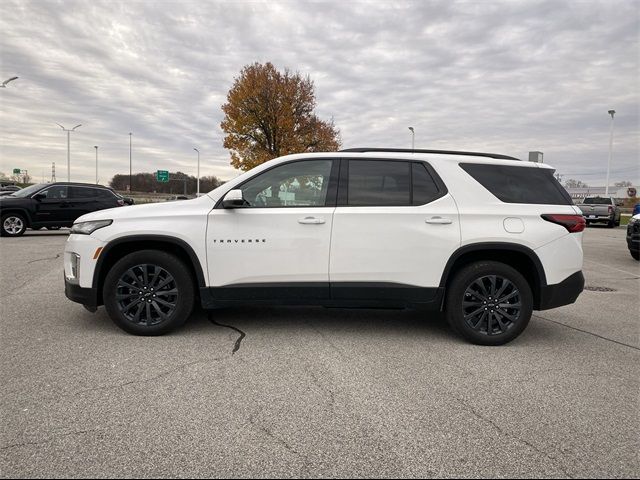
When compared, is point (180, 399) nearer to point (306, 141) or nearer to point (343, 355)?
point (343, 355)

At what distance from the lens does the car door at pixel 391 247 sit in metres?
4.30

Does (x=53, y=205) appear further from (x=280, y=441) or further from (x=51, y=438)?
(x=280, y=441)

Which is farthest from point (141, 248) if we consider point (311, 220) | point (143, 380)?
point (311, 220)

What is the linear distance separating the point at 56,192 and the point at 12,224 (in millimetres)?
1588

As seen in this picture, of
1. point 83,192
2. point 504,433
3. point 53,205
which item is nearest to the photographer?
point 504,433

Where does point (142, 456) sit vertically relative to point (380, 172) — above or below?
below

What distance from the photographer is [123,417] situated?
280 cm

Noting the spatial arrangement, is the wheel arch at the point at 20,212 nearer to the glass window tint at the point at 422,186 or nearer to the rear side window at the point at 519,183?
the glass window tint at the point at 422,186

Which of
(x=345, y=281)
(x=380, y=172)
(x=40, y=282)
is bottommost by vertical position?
(x=40, y=282)

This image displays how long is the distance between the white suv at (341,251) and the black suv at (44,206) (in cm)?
1186

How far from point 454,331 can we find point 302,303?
151cm

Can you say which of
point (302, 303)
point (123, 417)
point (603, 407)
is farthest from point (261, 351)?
point (603, 407)

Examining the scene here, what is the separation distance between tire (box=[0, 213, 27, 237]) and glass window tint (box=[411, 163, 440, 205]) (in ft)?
46.5

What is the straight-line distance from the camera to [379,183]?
4480mm
